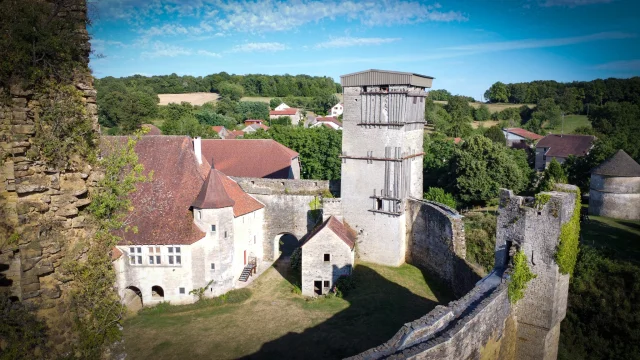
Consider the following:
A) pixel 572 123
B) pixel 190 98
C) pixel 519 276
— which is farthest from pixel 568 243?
pixel 190 98

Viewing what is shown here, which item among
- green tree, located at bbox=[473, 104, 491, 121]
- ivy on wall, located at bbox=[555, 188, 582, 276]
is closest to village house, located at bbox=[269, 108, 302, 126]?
green tree, located at bbox=[473, 104, 491, 121]

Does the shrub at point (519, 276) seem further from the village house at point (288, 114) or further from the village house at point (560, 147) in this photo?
the village house at point (288, 114)

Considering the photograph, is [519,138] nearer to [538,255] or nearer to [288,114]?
[288,114]

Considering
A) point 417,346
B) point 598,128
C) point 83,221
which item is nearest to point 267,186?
point 417,346

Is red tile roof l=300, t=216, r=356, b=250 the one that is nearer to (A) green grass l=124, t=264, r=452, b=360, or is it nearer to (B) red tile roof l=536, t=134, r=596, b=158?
(A) green grass l=124, t=264, r=452, b=360

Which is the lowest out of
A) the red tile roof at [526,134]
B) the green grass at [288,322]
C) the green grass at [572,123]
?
the green grass at [288,322]

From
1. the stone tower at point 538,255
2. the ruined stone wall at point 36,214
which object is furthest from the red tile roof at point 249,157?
the ruined stone wall at point 36,214
